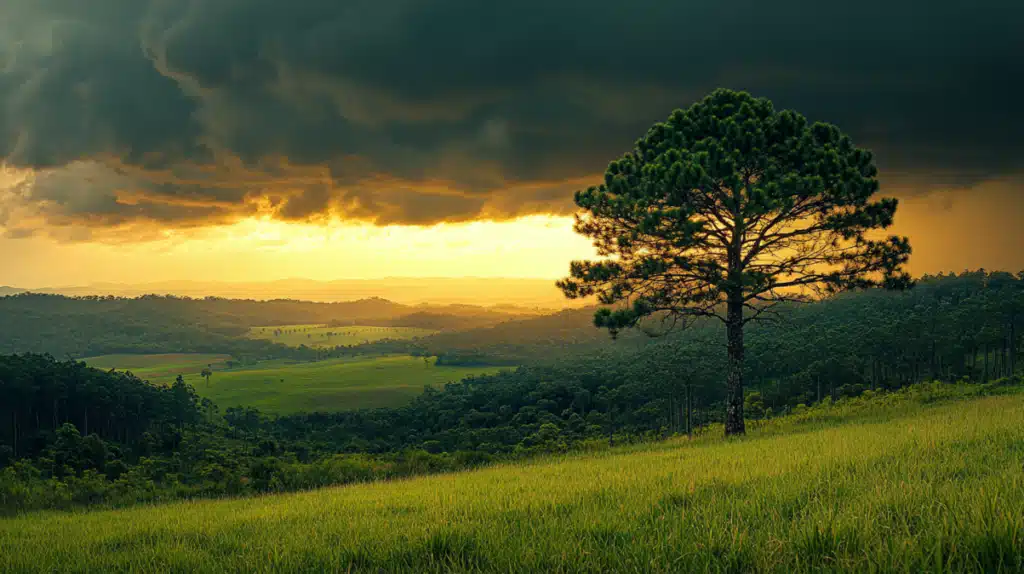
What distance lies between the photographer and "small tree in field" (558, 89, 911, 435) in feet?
81.3

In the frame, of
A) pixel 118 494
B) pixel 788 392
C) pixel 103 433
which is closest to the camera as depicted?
pixel 118 494

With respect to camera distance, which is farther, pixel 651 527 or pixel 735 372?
pixel 735 372

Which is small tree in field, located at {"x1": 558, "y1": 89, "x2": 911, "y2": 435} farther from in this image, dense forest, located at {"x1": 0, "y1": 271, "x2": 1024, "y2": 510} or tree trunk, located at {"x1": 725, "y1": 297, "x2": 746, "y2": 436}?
dense forest, located at {"x1": 0, "y1": 271, "x2": 1024, "y2": 510}

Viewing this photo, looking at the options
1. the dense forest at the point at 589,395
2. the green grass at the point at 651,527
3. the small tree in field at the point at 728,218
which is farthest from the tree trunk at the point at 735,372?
the dense forest at the point at 589,395

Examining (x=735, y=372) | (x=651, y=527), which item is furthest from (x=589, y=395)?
(x=651, y=527)

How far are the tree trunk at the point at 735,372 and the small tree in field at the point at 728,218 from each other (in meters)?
0.05

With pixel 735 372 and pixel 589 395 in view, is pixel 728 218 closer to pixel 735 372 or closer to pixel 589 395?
pixel 735 372

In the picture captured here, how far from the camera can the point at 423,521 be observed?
7.42 meters

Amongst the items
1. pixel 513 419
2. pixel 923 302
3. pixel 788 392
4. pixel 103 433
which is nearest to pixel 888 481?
pixel 788 392

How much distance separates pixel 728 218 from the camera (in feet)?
87.5

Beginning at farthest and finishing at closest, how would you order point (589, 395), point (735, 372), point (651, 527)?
point (589, 395) < point (735, 372) < point (651, 527)

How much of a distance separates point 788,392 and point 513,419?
1732 inches

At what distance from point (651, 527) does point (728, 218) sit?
22.9 meters

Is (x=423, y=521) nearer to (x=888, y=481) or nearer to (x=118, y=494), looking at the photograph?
(x=888, y=481)
